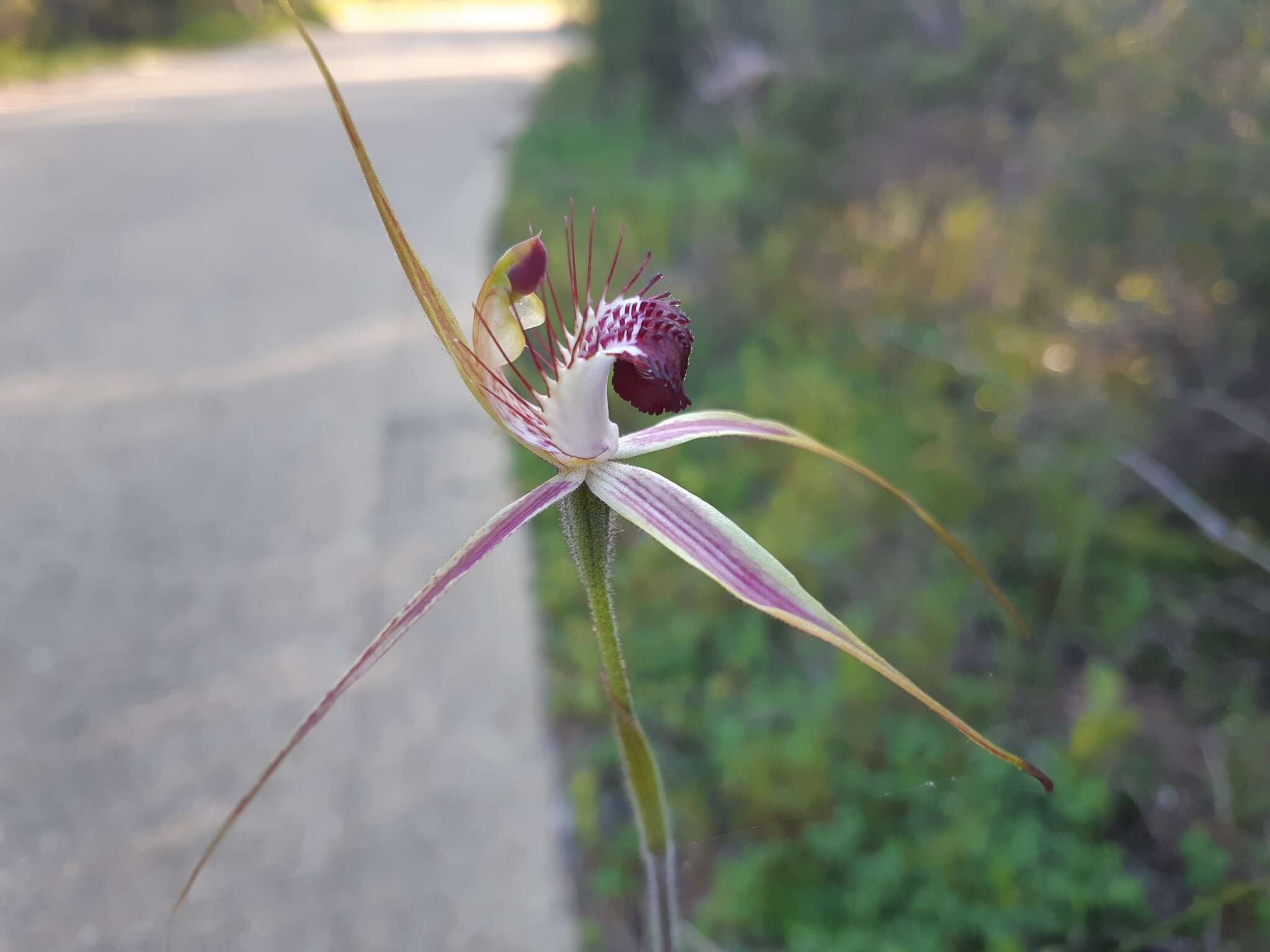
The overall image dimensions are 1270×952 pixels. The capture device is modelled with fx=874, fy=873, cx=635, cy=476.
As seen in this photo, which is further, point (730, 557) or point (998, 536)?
point (998, 536)

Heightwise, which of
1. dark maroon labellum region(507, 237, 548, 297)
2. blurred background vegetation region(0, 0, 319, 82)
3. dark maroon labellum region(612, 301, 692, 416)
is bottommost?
blurred background vegetation region(0, 0, 319, 82)

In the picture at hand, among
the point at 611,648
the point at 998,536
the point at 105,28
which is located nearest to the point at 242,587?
the point at 611,648

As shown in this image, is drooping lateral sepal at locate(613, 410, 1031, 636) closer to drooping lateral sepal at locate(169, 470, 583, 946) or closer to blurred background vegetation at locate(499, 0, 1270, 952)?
drooping lateral sepal at locate(169, 470, 583, 946)

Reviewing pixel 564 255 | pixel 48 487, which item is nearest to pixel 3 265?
pixel 48 487

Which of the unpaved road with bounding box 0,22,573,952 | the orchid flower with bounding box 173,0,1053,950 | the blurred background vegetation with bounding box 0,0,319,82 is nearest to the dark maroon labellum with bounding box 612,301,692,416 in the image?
the orchid flower with bounding box 173,0,1053,950

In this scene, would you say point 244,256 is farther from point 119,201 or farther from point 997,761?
point 997,761

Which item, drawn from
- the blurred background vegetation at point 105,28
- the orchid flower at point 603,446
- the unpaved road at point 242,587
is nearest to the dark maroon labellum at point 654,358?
the orchid flower at point 603,446

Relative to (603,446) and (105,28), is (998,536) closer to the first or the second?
(603,446)

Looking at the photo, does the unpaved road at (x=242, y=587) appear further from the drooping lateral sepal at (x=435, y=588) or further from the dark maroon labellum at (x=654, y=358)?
the dark maroon labellum at (x=654, y=358)
